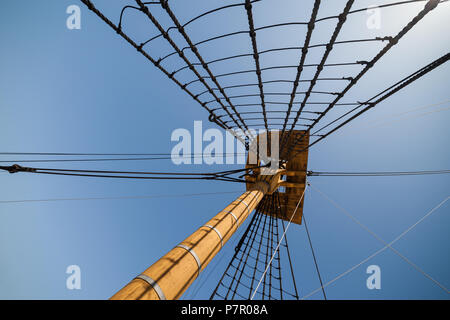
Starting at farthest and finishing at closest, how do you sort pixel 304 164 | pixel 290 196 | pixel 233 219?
pixel 290 196 < pixel 304 164 < pixel 233 219

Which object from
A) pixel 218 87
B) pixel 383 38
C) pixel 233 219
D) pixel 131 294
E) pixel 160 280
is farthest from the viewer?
pixel 218 87

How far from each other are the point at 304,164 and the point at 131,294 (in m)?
8.43

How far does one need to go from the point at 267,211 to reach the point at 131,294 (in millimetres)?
9220

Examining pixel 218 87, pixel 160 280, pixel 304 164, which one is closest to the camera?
pixel 160 280
